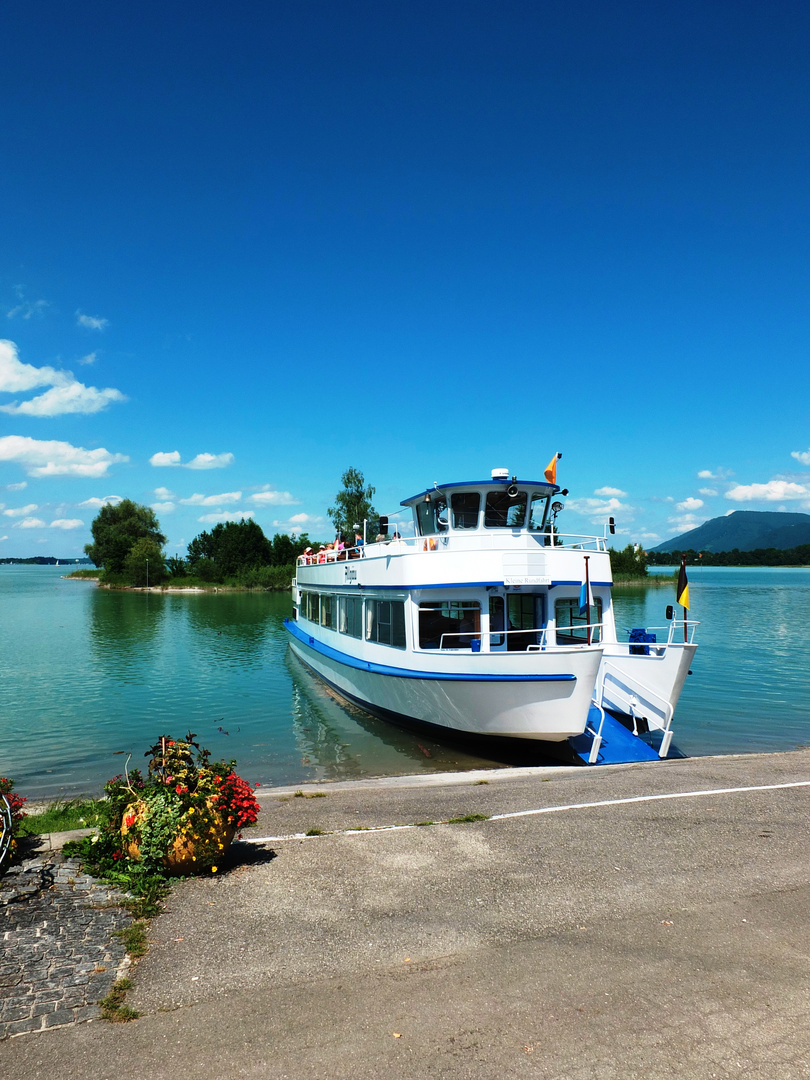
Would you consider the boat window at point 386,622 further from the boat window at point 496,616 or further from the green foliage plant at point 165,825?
the green foliage plant at point 165,825

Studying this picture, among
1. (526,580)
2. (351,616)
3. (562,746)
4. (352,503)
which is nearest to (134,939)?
(526,580)

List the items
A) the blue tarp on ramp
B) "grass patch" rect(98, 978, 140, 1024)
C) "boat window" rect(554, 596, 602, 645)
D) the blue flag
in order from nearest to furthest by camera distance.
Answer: "grass patch" rect(98, 978, 140, 1024)
the blue tarp on ramp
the blue flag
"boat window" rect(554, 596, 602, 645)

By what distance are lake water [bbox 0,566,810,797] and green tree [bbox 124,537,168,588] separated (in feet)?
195

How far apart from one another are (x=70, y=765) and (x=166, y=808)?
10.1 metres

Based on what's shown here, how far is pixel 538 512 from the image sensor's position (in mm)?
16297

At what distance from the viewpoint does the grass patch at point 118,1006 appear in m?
4.36

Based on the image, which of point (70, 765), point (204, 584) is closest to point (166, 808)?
point (70, 765)

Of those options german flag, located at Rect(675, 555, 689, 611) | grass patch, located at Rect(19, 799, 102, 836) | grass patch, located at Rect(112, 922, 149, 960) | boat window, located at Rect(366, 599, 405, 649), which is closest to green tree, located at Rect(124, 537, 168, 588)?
boat window, located at Rect(366, 599, 405, 649)

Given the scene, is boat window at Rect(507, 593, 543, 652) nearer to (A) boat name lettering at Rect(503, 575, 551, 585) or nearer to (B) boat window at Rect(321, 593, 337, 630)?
(A) boat name lettering at Rect(503, 575, 551, 585)

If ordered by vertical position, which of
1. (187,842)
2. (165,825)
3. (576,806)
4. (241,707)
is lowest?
(241,707)

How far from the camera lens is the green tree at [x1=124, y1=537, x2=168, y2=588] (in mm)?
99688

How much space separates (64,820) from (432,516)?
400 inches

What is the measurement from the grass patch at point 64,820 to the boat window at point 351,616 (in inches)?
374

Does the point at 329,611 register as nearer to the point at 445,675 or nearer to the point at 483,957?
the point at 445,675
